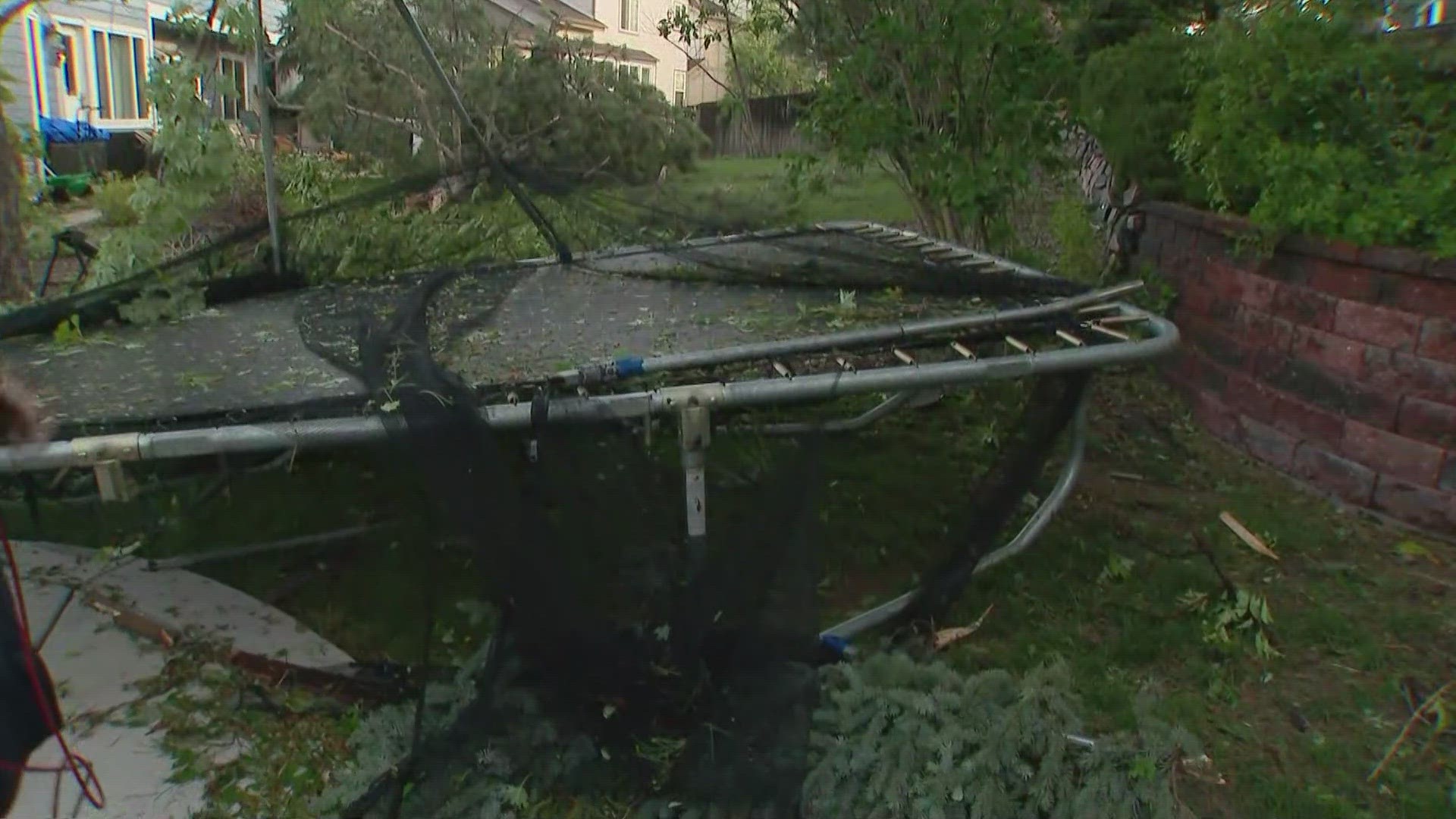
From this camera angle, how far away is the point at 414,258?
621cm

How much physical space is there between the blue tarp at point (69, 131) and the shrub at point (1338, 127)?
14.0m

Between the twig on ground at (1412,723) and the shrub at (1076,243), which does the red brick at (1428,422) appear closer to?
the twig on ground at (1412,723)

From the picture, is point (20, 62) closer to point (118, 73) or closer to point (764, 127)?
point (118, 73)

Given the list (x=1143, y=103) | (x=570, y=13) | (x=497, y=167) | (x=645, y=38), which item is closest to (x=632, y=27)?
(x=645, y=38)

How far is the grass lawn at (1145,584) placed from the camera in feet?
9.92

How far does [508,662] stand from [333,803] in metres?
0.53

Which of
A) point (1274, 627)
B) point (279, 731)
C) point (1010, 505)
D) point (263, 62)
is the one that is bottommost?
point (279, 731)

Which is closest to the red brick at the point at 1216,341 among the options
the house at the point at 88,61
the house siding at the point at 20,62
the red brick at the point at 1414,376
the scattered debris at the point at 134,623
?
the red brick at the point at 1414,376

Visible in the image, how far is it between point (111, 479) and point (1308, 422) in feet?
13.9

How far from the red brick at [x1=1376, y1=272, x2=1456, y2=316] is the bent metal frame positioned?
3.22ft

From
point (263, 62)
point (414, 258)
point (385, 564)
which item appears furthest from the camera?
point (414, 258)

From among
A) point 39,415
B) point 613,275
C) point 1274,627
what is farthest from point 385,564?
point 1274,627

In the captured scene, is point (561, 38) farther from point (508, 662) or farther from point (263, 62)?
point (508, 662)

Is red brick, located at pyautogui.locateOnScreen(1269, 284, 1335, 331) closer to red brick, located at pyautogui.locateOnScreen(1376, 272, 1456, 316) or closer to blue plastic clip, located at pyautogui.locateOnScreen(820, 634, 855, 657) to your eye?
red brick, located at pyautogui.locateOnScreen(1376, 272, 1456, 316)
